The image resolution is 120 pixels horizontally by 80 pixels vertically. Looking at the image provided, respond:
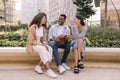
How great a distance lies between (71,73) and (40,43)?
0.81 m

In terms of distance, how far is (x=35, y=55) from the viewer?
6.27 metres

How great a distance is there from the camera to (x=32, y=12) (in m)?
28.7

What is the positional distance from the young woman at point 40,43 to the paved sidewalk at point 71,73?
19 cm

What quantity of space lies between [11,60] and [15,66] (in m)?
0.19

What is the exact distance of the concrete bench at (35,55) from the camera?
6.14 metres

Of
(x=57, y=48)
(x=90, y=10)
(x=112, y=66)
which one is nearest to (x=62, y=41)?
(x=57, y=48)

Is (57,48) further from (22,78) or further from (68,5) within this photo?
(68,5)

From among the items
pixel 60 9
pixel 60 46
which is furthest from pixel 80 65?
pixel 60 9

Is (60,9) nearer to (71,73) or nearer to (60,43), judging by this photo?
(60,43)

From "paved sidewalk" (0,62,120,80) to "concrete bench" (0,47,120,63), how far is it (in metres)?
0.14

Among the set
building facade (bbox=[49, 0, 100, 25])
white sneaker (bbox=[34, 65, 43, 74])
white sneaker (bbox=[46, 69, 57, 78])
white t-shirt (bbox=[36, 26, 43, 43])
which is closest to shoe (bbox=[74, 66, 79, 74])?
white sneaker (bbox=[46, 69, 57, 78])

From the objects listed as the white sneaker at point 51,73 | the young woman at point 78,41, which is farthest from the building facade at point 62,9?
the white sneaker at point 51,73

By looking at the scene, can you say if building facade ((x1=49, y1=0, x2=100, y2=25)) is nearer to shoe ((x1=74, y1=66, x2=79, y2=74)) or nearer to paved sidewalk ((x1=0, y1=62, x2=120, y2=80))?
paved sidewalk ((x1=0, y1=62, x2=120, y2=80))

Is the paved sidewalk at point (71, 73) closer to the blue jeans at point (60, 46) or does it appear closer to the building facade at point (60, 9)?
the blue jeans at point (60, 46)
